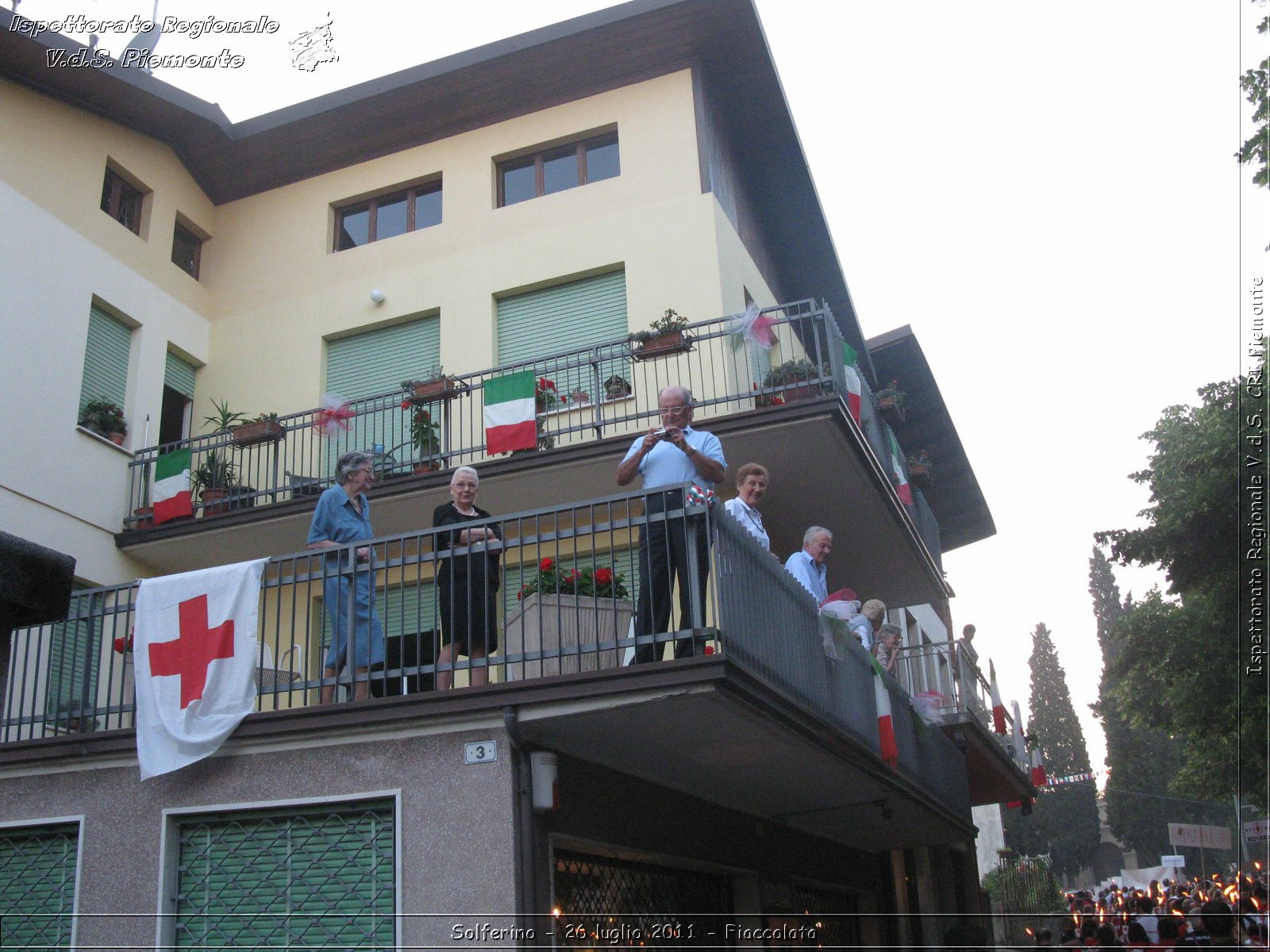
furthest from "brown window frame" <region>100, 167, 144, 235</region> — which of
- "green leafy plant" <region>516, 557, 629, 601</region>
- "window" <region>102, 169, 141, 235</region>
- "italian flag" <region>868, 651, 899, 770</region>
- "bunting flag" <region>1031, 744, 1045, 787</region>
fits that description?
"bunting flag" <region>1031, 744, 1045, 787</region>

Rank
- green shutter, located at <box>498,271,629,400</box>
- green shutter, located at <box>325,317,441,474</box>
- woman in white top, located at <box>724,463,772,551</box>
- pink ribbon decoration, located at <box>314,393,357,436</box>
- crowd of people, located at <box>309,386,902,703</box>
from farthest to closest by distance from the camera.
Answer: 1. green shutter, located at <box>325,317,441,474</box>
2. green shutter, located at <box>498,271,629,400</box>
3. pink ribbon decoration, located at <box>314,393,357,436</box>
4. woman in white top, located at <box>724,463,772,551</box>
5. crowd of people, located at <box>309,386,902,703</box>

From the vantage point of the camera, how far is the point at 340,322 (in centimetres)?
1634

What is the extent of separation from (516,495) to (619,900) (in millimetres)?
5283

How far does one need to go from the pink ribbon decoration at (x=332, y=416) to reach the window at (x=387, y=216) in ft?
10.4

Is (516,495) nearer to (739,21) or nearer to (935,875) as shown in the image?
(739,21)

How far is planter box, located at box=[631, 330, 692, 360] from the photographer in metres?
13.0

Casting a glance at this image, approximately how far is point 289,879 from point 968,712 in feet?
31.1

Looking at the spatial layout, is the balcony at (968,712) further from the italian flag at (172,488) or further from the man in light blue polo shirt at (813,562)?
the italian flag at (172,488)

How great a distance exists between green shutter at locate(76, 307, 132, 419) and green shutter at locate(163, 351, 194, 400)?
73cm

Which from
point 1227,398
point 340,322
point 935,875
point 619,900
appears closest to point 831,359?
point 619,900

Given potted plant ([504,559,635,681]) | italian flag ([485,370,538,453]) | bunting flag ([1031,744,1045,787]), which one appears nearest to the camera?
potted plant ([504,559,635,681])

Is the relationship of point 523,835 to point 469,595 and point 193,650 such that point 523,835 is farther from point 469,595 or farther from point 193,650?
point 193,650

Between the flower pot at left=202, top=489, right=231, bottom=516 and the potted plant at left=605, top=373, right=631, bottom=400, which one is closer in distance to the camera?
the potted plant at left=605, top=373, right=631, bottom=400

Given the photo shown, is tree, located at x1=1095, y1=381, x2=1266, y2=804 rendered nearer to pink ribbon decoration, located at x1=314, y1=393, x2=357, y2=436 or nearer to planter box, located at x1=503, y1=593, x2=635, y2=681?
pink ribbon decoration, located at x1=314, y1=393, x2=357, y2=436
